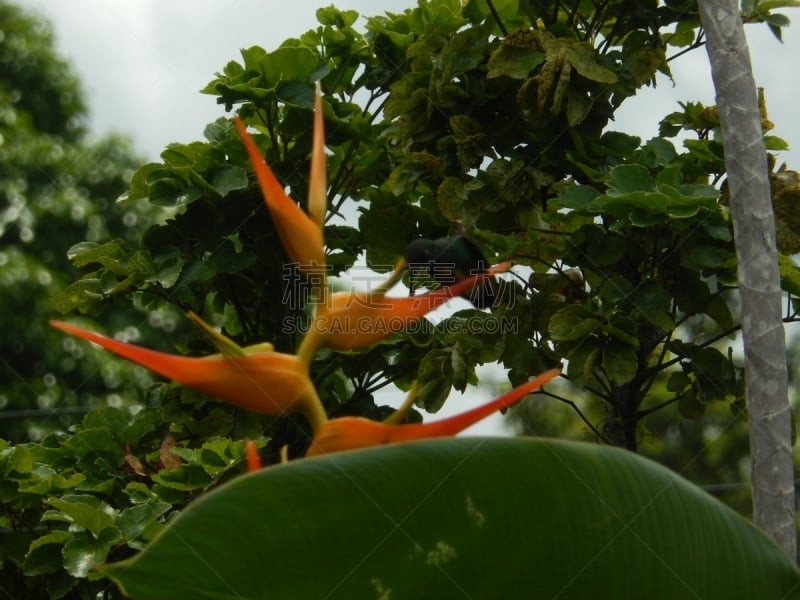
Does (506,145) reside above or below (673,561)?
above

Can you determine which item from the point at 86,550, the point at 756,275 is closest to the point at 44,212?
the point at 86,550

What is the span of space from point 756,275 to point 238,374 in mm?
1131

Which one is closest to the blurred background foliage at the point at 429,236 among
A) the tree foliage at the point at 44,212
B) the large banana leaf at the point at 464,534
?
the large banana leaf at the point at 464,534

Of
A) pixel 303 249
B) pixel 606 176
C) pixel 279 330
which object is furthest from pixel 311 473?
pixel 279 330

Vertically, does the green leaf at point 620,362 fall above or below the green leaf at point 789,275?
below

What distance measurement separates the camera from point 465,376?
1.88 metres

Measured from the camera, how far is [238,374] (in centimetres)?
56

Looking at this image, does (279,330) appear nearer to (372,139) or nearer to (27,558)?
(372,139)

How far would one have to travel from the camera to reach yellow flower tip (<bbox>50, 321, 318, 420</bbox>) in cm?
55

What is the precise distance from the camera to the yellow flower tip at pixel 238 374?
553 mm

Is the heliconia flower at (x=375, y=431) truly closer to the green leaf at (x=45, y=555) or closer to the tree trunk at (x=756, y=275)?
the tree trunk at (x=756, y=275)

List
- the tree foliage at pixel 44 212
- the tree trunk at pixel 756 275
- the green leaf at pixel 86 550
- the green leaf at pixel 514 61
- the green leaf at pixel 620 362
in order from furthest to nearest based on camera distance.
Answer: the tree foliage at pixel 44 212
the green leaf at pixel 514 61
the green leaf at pixel 620 362
the green leaf at pixel 86 550
the tree trunk at pixel 756 275

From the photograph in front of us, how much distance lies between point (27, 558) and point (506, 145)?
1.16 m

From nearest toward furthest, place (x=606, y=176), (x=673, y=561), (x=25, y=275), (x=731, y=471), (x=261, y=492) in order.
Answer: (x=261, y=492) < (x=673, y=561) < (x=606, y=176) < (x=731, y=471) < (x=25, y=275)
